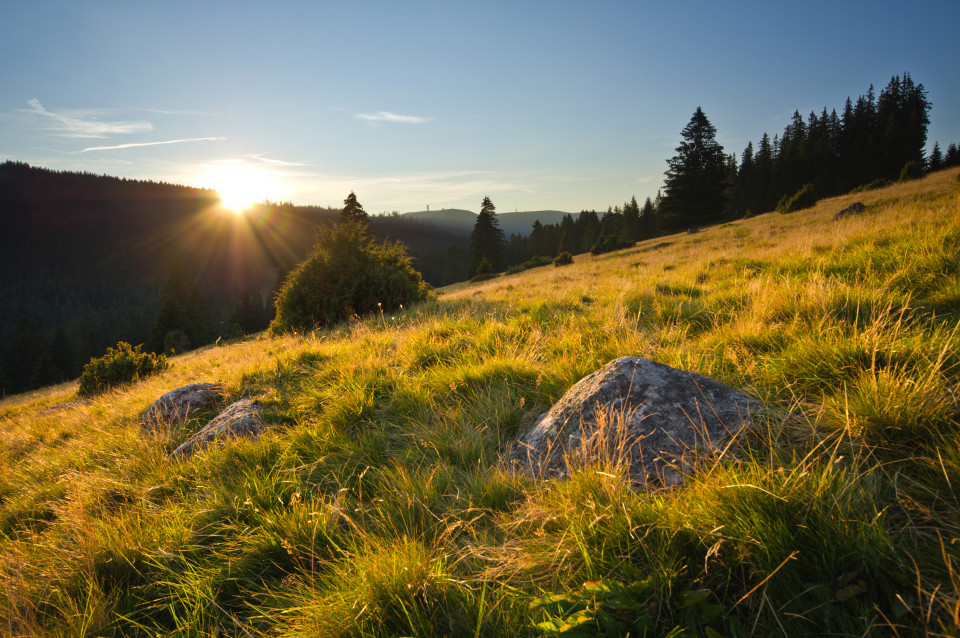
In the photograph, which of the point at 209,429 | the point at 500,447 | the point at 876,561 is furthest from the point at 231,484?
the point at 876,561

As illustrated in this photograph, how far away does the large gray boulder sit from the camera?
1856 millimetres

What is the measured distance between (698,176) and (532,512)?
49.2 m

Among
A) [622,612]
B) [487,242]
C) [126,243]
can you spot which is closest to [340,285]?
[622,612]

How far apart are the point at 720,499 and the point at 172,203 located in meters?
245

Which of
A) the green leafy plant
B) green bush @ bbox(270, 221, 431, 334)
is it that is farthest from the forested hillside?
the green leafy plant

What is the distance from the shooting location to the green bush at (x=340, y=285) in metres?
13.3

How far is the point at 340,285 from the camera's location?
43.7 ft

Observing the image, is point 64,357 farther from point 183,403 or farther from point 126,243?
point 126,243

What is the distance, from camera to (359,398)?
3438 millimetres

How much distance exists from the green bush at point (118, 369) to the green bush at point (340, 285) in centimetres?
359

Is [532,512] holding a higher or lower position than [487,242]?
lower

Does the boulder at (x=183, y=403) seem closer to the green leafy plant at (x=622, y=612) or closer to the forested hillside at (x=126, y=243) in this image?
the green leafy plant at (x=622, y=612)

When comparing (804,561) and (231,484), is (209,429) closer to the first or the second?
(231,484)

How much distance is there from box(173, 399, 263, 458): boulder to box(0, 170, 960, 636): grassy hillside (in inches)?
7.2
